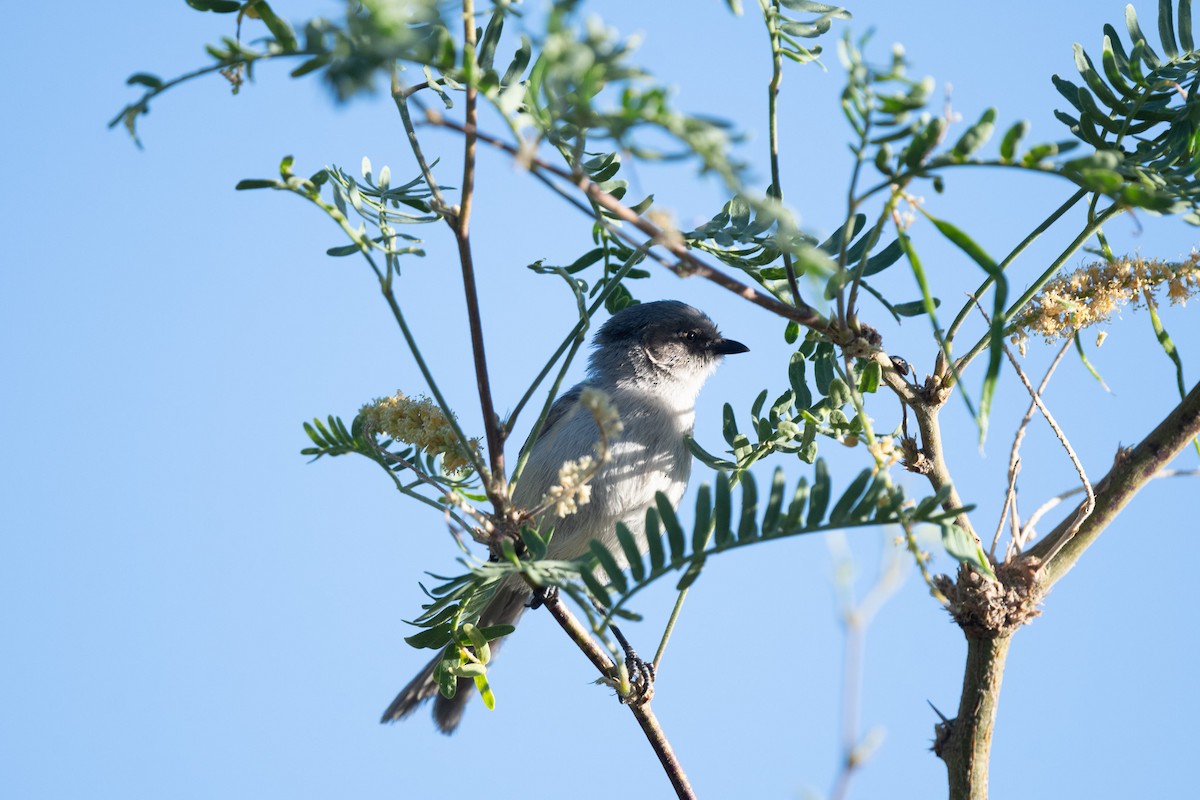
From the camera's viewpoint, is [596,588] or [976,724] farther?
[976,724]

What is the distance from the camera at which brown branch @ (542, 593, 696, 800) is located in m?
2.47

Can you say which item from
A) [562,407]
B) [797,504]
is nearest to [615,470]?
[562,407]

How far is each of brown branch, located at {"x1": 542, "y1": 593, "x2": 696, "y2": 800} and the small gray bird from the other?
868 mm

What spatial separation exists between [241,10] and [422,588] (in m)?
1.28

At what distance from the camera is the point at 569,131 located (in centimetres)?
205

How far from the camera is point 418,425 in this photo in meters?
2.35

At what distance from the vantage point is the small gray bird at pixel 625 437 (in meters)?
3.82

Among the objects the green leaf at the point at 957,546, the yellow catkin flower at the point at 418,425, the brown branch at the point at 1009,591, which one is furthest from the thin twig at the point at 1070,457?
the yellow catkin flower at the point at 418,425

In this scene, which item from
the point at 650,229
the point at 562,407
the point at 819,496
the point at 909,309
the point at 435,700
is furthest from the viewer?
the point at 562,407

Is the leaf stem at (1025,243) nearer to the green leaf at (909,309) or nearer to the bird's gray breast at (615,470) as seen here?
the green leaf at (909,309)

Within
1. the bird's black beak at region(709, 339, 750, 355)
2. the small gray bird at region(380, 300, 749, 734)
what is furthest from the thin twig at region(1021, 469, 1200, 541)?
the bird's black beak at region(709, 339, 750, 355)

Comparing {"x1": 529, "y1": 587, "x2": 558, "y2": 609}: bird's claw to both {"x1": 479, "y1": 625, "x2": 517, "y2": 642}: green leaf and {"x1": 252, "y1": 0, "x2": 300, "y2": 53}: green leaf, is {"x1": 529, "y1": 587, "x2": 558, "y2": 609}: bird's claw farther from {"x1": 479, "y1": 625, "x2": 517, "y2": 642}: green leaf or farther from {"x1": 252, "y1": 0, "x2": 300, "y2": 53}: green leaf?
{"x1": 252, "y1": 0, "x2": 300, "y2": 53}: green leaf

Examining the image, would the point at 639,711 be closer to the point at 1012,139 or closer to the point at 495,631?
the point at 495,631

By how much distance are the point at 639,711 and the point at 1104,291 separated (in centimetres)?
139
